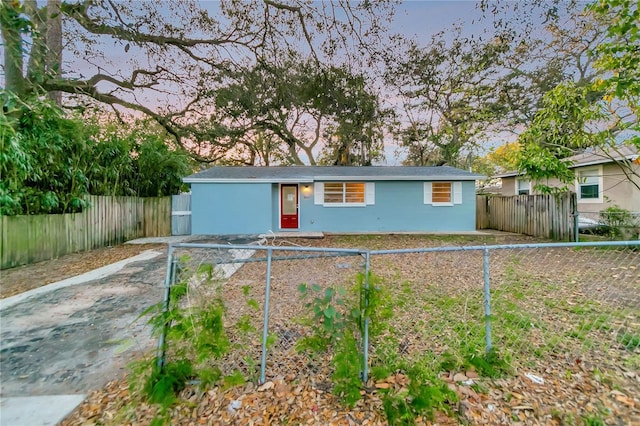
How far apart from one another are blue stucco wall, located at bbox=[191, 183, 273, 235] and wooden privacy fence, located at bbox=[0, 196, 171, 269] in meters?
1.77

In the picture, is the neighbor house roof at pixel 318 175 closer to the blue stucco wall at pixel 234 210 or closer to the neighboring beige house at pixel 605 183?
the blue stucco wall at pixel 234 210

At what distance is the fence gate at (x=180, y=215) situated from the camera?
38.4ft

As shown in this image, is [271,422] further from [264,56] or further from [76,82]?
[76,82]

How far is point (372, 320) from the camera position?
220cm

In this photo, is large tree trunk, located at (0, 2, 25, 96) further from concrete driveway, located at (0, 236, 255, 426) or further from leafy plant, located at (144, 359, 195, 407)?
leafy plant, located at (144, 359, 195, 407)

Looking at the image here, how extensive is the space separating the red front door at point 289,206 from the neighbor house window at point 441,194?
5.63 metres

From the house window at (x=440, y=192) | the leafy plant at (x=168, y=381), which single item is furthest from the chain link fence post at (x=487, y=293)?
the house window at (x=440, y=192)

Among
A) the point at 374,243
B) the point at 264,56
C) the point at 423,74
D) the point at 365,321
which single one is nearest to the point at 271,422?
the point at 365,321

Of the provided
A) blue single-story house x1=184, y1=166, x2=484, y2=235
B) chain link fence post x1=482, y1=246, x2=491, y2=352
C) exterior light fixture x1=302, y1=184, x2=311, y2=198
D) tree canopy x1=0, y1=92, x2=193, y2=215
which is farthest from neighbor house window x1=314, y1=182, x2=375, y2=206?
chain link fence post x1=482, y1=246, x2=491, y2=352

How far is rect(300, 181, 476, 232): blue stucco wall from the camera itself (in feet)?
39.0

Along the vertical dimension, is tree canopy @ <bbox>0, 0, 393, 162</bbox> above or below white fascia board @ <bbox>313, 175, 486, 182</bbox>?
above

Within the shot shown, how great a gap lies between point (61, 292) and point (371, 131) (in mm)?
16904

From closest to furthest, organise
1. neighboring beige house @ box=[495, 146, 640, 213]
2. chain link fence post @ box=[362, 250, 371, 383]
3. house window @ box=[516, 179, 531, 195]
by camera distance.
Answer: chain link fence post @ box=[362, 250, 371, 383] < neighboring beige house @ box=[495, 146, 640, 213] < house window @ box=[516, 179, 531, 195]

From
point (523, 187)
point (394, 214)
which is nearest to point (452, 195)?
point (394, 214)
